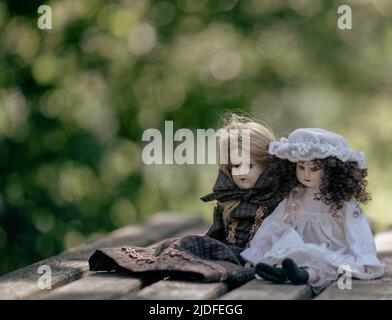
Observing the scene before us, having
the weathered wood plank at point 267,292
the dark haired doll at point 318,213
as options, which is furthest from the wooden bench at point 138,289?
the dark haired doll at point 318,213

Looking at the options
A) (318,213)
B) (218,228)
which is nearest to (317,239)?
(318,213)

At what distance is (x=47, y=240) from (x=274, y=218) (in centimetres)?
400

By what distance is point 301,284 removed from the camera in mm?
3000

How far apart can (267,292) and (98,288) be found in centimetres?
56

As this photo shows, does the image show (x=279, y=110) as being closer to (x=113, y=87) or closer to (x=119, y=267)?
(x=113, y=87)

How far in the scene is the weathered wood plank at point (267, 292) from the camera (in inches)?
109

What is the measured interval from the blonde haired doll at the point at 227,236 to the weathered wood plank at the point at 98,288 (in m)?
0.08

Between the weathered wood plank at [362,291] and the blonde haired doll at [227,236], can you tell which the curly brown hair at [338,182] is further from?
the weathered wood plank at [362,291]

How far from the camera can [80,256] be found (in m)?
3.86

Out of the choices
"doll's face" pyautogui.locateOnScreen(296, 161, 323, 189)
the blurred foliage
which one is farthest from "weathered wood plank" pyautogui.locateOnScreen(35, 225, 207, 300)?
→ the blurred foliage

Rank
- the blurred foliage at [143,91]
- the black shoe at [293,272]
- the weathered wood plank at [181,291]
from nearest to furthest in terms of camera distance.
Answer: the weathered wood plank at [181,291], the black shoe at [293,272], the blurred foliage at [143,91]
